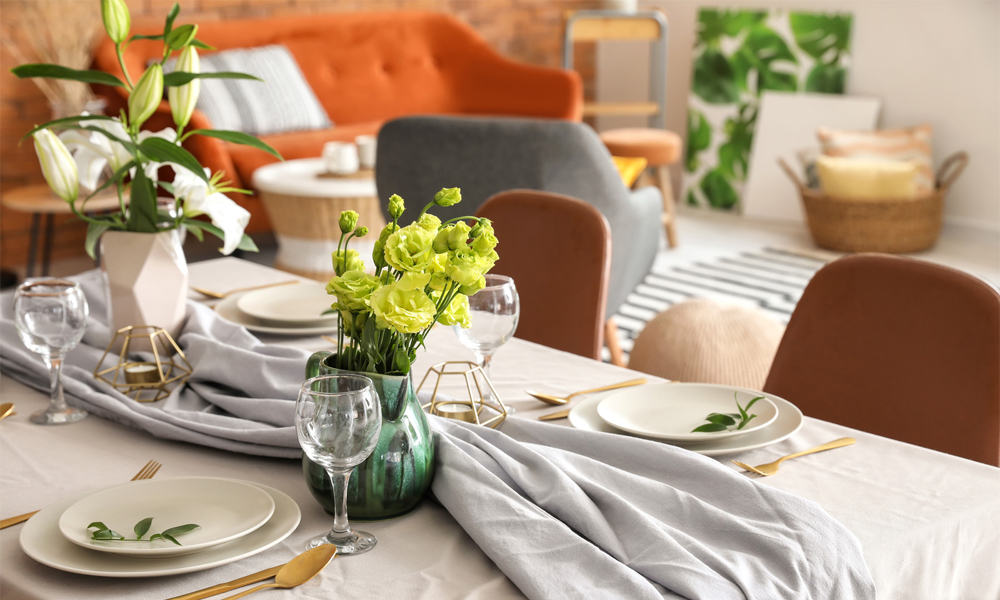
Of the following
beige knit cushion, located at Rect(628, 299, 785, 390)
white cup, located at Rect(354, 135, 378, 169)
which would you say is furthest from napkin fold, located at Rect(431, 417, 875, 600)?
white cup, located at Rect(354, 135, 378, 169)

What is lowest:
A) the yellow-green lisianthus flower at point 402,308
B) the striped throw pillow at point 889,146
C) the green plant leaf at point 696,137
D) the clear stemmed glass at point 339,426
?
the green plant leaf at point 696,137

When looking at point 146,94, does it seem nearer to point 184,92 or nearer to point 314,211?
point 184,92

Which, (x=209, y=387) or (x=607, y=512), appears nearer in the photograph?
(x=607, y=512)

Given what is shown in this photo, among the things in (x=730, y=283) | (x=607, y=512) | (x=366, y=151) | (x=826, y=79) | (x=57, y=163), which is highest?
(x=57, y=163)

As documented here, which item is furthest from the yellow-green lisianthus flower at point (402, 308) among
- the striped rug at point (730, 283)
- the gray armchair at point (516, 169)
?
the striped rug at point (730, 283)

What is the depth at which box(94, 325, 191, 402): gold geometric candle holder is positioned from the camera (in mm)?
1263

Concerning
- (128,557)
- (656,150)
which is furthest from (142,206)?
(656,150)

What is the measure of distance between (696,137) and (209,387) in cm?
508

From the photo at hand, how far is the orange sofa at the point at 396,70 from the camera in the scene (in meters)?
5.18

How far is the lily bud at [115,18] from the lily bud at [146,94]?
0.22 feet

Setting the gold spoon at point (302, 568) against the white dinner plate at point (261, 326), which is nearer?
the gold spoon at point (302, 568)

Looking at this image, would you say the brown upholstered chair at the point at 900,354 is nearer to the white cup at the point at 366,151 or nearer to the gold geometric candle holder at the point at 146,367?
the gold geometric candle holder at the point at 146,367

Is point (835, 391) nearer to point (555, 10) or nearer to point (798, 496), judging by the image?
point (798, 496)

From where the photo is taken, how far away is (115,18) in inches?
51.7
